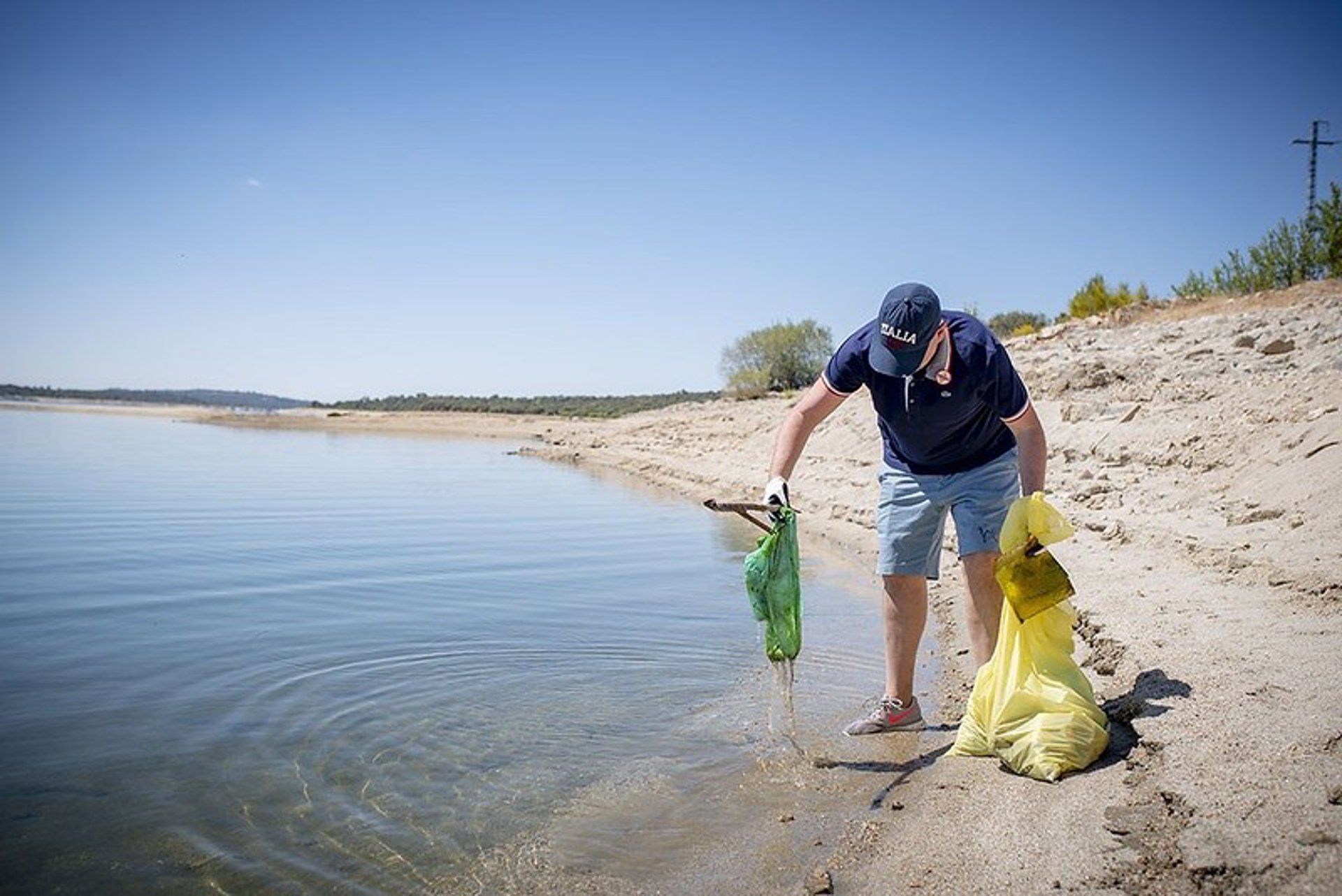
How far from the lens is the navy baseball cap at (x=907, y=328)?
3.49m

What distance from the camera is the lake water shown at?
3.24 m

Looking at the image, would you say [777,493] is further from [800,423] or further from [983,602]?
[983,602]

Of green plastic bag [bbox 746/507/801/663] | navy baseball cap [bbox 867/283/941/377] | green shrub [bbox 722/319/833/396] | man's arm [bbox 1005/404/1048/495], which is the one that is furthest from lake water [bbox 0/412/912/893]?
green shrub [bbox 722/319/833/396]

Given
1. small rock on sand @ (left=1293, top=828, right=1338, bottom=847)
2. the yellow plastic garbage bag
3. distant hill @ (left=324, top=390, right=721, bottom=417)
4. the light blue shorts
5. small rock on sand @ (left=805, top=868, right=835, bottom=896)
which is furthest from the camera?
distant hill @ (left=324, top=390, right=721, bottom=417)

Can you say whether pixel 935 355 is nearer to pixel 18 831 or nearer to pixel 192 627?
pixel 18 831

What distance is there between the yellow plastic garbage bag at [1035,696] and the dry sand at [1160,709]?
8cm

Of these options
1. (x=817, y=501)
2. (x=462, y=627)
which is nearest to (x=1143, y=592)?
(x=462, y=627)

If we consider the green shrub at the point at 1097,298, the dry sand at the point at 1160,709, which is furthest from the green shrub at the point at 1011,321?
the dry sand at the point at 1160,709

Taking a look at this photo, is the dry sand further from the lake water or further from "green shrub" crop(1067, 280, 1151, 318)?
"green shrub" crop(1067, 280, 1151, 318)

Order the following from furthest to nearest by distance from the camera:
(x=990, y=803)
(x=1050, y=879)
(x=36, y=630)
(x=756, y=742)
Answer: (x=36, y=630), (x=756, y=742), (x=990, y=803), (x=1050, y=879)

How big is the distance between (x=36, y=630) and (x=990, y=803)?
19.3 ft

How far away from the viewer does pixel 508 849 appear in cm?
321

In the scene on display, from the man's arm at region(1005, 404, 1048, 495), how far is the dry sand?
2.91ft

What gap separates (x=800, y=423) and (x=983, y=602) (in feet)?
3.49
